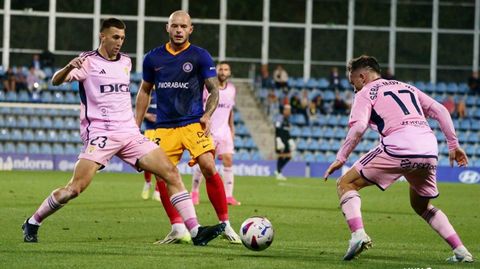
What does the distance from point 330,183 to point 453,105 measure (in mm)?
9206

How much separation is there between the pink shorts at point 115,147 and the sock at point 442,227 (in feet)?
9.65

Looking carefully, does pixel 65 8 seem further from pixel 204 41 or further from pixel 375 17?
pixel 375 17

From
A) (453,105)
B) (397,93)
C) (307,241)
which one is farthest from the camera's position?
(453,105)

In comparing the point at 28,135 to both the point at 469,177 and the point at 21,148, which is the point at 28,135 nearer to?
the point at 21,148

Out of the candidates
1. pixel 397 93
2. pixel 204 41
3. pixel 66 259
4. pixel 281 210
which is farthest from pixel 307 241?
pixel 204 41

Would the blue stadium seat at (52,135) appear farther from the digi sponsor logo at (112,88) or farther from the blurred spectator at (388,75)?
the digi sponsor logo at (112,88)

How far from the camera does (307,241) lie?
42.4 feet

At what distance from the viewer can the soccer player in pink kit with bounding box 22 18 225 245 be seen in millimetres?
Answer: 11531

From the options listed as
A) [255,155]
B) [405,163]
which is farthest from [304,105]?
[405,163]

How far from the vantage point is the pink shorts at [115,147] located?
1157 cm

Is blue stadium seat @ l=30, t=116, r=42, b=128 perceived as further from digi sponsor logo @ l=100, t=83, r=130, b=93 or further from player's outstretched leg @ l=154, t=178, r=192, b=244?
digi sponsor logo @ l=100, t=83, r=130, b=93

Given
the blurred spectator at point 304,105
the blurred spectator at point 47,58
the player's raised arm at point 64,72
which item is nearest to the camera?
the player's raised arm at point 64,72

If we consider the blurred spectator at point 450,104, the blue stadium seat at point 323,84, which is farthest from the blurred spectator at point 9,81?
the blurred spectator at point 450,104

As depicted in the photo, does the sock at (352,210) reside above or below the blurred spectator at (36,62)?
below
